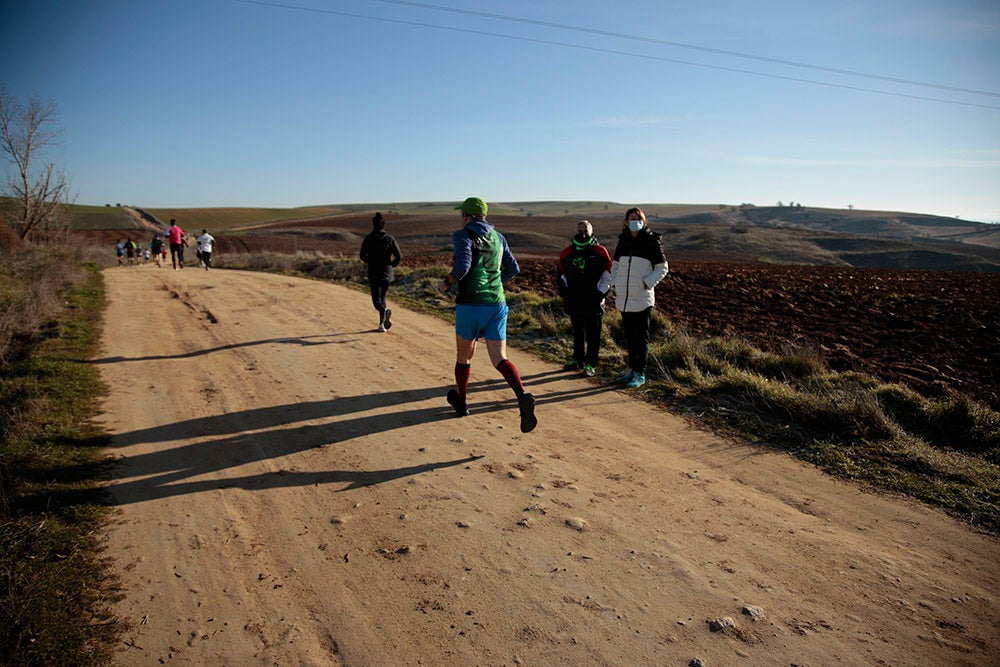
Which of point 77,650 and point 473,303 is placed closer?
point 77,650

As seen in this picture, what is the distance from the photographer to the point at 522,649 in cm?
277

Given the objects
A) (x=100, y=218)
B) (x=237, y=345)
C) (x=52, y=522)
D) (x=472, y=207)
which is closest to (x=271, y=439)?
(x=52, y=522)

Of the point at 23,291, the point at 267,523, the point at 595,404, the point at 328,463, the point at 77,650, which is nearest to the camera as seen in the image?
the point at 77,650

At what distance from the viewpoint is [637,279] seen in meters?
7.04

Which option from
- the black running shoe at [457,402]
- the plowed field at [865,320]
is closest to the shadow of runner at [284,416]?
the black running shoe at [457,402]

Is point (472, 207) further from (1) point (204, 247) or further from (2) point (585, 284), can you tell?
(1) point (204, 247)

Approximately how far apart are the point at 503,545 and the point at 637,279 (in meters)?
4.30

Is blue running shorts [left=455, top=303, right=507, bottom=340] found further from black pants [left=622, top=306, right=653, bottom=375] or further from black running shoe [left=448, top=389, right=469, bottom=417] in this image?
black pants [left=622, top=306, right=653, bottom=375]

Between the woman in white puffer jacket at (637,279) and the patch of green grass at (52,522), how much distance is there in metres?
5.53

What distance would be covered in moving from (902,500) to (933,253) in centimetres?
6632

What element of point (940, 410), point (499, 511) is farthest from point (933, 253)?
point (499, 511)

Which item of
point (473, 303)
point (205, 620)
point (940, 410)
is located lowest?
point (205, 620)

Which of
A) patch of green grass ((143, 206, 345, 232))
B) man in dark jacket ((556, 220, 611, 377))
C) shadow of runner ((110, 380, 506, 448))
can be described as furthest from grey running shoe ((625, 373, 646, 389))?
patch of green grass ((143, 206, 345, 232))

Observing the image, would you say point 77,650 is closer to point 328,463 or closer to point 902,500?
point 328,463
